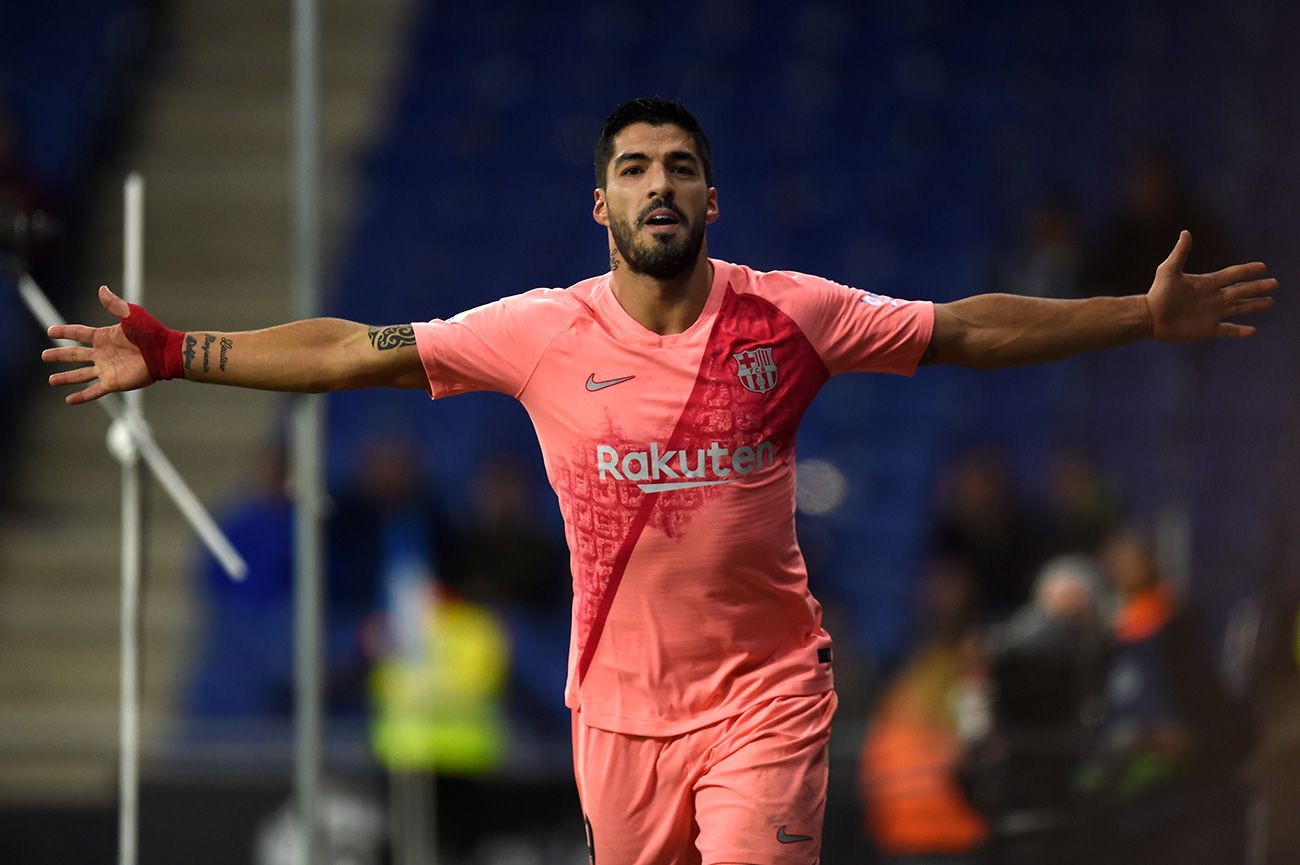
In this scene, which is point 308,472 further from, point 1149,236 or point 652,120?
point 1149,236

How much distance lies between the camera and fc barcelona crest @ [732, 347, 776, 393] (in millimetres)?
4281

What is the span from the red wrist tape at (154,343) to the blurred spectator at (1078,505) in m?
5.49

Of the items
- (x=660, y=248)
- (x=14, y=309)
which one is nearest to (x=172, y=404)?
(x=14, y=309)

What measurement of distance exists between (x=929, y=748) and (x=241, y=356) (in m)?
4.31

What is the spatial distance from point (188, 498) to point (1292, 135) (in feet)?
27.2

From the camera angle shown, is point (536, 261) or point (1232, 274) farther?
point (536, 261)

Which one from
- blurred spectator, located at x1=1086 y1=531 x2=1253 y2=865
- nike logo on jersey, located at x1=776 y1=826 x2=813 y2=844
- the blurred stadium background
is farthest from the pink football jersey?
the blurred stadium background

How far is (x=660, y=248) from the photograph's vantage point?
424cm

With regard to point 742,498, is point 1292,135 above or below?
above

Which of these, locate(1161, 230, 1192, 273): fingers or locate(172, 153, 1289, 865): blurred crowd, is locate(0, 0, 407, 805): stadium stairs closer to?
locate(172, 153, 1289, 865): blurred crowd

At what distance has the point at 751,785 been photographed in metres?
4.19

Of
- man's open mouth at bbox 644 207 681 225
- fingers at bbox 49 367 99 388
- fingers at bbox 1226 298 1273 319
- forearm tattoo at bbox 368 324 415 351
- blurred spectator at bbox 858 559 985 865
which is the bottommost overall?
blurred spectator at bbox 858 559 985 865

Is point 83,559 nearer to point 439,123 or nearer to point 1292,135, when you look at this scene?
point 439,123

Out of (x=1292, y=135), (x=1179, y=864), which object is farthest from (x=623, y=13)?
(x=1179, y=864)
